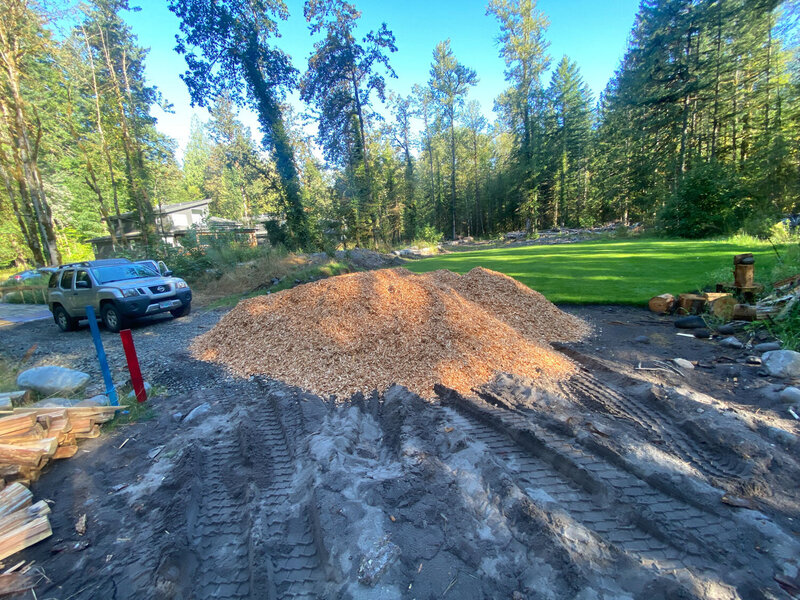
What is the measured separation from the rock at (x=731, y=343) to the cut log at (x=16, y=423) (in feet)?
28.1

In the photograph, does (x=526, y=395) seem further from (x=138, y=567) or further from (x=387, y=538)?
(x=138, y=567)

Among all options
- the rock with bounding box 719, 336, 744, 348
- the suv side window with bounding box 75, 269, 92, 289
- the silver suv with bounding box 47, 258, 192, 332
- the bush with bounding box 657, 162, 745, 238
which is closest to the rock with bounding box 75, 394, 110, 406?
the silver suv with bounding box 47, 258, 192, 332

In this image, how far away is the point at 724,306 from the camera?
5871 millimetres

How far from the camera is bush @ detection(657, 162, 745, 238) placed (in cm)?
1833

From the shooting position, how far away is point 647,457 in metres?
2.61

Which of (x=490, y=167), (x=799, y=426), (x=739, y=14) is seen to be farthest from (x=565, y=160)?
(x=799, y=426)

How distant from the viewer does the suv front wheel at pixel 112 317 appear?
7863 mm

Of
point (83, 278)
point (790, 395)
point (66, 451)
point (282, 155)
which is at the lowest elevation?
point (790, 395)

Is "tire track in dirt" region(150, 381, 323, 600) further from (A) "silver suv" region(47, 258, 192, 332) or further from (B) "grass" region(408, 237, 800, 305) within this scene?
(B) "grass" region(408, 237, 800, 305)

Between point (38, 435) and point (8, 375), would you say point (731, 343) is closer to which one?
point (38, 435)

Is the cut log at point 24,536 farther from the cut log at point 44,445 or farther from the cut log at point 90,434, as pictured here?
the cut log at point 90,434

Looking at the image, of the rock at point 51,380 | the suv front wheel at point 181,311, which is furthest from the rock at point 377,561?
the suv front wheel at point 181,311

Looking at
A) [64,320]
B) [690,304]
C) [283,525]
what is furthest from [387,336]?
[64,320]

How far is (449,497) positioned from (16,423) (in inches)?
149
